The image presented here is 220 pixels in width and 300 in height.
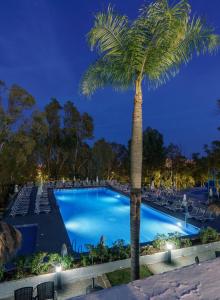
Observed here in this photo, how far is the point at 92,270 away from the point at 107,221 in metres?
8.14

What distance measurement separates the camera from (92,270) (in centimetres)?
717

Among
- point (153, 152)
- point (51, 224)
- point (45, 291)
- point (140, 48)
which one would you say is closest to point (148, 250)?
point (45, 291)

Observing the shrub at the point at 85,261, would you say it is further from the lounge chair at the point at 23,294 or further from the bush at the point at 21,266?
the lounge chair at the point at 23,294

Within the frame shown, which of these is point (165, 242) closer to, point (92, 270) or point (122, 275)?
point (122, 275)

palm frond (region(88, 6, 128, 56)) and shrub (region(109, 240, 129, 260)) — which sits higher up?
palm frond (region(88, 6, 128, 56))

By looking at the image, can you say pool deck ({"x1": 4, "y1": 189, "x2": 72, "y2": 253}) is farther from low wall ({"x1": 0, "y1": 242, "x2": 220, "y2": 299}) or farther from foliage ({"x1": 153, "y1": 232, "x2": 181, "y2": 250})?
foliage ({"x1": 153, "y1": 232, "x2": 181, "y2": 250})

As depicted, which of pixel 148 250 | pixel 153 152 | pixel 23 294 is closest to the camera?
pixel 23 294

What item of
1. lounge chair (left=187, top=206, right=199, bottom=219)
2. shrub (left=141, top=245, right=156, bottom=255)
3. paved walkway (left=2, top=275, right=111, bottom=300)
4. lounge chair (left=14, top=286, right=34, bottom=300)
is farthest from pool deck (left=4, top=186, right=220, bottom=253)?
lounge chair (left=14, top=286, right=34, bottom=300)

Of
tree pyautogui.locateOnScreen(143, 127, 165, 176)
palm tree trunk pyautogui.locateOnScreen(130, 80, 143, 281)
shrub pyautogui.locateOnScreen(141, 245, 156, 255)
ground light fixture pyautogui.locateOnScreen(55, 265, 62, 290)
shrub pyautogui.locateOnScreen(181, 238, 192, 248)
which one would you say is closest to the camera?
palm tree trunk pyautogui.locateOnScreen(130, 80, 143, 281)

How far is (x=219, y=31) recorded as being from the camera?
6.44 m

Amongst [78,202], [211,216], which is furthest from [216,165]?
[78,202]

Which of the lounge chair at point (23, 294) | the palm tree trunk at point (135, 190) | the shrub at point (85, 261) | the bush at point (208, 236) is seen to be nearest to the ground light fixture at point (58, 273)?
the shrub at point (85, 261)

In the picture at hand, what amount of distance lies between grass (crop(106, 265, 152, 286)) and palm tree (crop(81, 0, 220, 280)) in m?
1.25

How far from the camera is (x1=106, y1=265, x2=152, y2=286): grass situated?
6.80 meters
